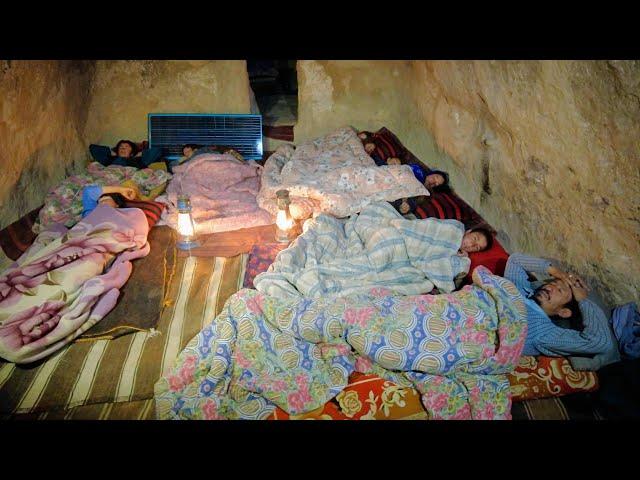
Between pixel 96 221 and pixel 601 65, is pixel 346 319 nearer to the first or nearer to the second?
pixel 601 65

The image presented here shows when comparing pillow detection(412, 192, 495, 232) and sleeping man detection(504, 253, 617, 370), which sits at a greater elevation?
pillow detection(412, 192, 495, 232)

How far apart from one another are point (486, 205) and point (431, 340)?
4.88 ft

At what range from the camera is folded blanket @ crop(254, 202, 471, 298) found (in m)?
2.32

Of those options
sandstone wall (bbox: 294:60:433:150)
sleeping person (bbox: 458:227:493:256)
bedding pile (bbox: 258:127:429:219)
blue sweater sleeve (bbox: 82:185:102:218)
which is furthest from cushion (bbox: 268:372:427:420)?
sandstone wall (bbox: 294:60:433:150)

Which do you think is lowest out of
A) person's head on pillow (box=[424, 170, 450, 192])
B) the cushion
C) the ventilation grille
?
the cushion

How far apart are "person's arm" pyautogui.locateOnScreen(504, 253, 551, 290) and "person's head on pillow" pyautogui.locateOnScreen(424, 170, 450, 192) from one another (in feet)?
3.80

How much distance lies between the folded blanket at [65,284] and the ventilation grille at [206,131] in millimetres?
1727

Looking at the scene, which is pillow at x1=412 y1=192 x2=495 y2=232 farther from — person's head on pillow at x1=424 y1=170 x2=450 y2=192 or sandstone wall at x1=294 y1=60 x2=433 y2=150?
sandstone wall at x1=294 y1=60 x2=433 y2=150

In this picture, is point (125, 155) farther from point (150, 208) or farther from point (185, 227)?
point (185, 227)

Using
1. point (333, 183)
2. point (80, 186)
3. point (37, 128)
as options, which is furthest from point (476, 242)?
point (37, 128)

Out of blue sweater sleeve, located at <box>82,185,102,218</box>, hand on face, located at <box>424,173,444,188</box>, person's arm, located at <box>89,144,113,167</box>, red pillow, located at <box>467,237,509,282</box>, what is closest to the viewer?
red pillow, located at <box>467,237,509,282</box>

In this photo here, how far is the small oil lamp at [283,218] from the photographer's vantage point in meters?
2.79

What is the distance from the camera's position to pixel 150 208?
3.13 metres
